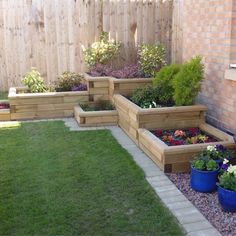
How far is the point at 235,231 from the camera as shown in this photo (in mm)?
3156

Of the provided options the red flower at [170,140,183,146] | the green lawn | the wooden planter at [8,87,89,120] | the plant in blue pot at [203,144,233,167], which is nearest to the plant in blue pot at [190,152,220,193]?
the plant in blue pot at [203,144,233,167]

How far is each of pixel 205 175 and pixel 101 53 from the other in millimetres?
4449

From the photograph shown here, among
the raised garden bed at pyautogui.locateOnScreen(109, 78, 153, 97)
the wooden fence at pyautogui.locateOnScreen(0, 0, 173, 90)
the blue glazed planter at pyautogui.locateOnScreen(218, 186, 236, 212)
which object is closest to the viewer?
the blue glazed planter at pyautogui.locateOnScreen(218, 186, 236, 212)

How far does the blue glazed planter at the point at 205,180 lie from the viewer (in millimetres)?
3826

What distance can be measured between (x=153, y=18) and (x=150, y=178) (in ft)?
16.3

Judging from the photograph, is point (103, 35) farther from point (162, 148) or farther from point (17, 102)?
point (162, 148)

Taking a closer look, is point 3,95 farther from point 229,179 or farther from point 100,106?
point 229,179

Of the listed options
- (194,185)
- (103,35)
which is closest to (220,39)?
(194,185)

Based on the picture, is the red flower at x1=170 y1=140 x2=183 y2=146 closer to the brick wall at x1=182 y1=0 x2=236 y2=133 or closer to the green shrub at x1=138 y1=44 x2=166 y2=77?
the brick wall at x1=182 y1=0 x2=236 y2=133

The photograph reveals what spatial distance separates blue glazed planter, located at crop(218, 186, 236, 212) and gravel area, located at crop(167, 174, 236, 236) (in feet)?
0.18

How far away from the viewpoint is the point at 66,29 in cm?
824

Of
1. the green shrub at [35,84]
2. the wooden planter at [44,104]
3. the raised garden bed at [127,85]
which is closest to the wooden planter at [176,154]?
the raised garden bed at [127,85]

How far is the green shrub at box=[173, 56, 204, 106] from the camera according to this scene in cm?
514

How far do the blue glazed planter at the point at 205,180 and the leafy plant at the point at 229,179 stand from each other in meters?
0.26
